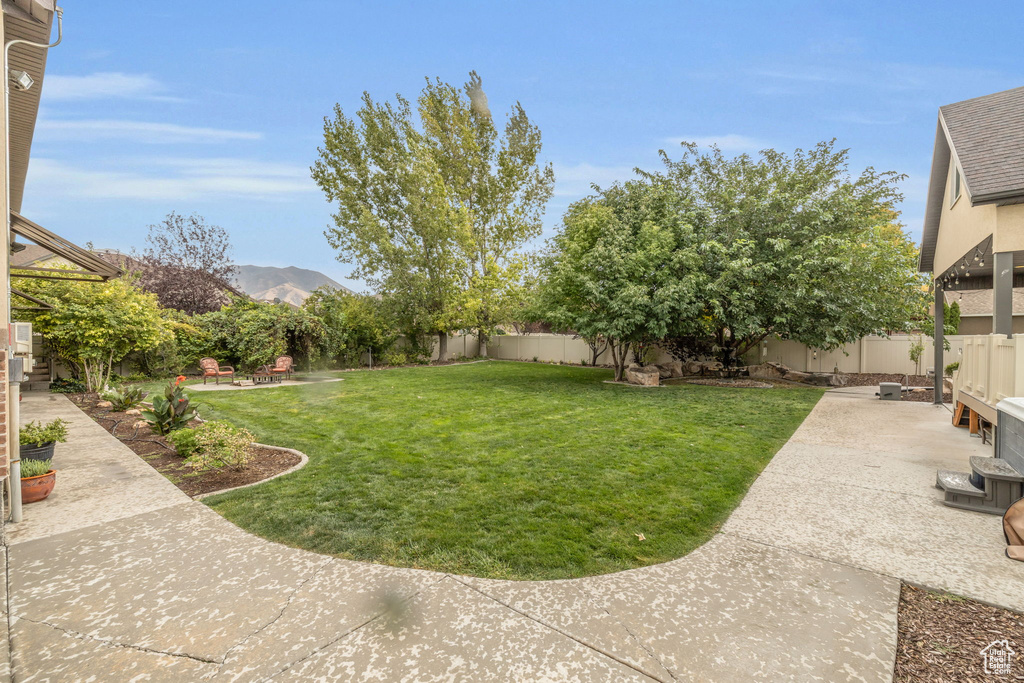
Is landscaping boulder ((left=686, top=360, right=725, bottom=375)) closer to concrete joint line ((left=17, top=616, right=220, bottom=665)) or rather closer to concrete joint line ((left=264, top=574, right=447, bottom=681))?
concrete joint line ((left=264, top=574, right=447, bottom=681))

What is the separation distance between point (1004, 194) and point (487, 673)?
7.28 metres

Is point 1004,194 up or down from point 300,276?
down

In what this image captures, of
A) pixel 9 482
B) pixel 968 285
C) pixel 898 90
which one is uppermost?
pixel 898 90

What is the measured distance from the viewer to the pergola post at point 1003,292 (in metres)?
5.47

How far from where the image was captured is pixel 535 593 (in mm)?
2572

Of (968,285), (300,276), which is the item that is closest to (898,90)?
(968,285)

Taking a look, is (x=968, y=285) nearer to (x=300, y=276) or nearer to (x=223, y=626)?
(x=223, y=626)

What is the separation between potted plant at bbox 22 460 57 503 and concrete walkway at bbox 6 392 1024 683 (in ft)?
0.60

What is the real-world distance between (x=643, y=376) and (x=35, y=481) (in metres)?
11.7

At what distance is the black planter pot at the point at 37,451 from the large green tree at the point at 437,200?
13860mm

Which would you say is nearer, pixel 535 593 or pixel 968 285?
pixel 535 593

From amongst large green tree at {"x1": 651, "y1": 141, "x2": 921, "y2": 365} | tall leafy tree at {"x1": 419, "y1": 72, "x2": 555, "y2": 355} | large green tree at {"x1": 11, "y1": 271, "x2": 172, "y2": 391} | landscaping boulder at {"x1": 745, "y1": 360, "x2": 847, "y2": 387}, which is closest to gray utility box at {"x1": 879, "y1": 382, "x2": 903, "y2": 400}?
large green tree at {"x1": 651, "y1": 141, "x2": 921, "y2": 365}

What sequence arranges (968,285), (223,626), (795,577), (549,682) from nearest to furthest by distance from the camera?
(549,682)
(223,626)
(795,577)
(968,285)

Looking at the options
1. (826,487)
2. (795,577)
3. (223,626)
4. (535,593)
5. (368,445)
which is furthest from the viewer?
(368,445)
